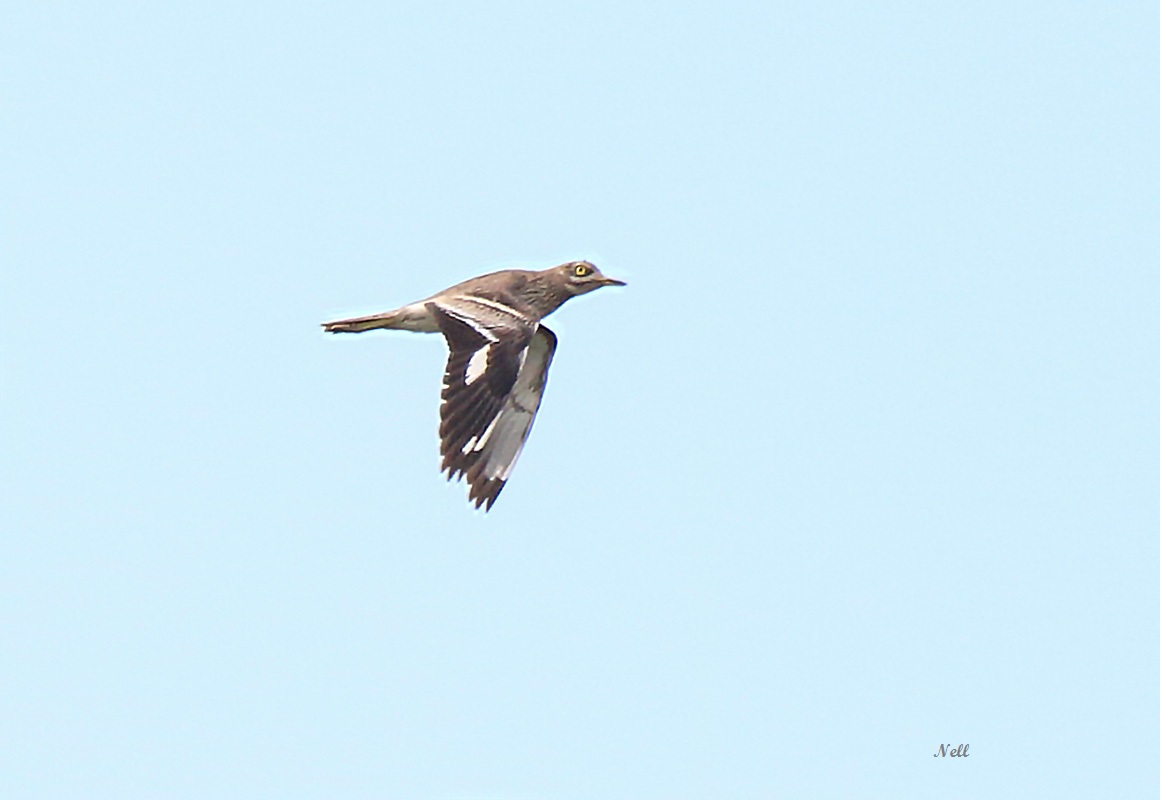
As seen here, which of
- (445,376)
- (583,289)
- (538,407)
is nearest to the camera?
(445,376)

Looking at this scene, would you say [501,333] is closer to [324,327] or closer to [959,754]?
[324,327]

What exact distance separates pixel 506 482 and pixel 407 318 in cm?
243

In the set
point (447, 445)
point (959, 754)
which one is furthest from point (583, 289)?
point (959, 754)

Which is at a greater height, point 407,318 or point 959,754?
point 407,318

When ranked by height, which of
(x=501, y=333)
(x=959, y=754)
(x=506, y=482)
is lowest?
(x=959, y=754)

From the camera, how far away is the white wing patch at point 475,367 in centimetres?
2203

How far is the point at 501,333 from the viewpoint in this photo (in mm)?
22781

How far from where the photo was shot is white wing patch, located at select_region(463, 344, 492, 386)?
22.0 m

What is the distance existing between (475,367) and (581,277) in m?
3.81

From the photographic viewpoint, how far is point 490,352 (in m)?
22.3

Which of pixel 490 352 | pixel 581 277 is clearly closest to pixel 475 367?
pixel 490 352

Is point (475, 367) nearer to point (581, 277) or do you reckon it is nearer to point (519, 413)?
point (519, 413)

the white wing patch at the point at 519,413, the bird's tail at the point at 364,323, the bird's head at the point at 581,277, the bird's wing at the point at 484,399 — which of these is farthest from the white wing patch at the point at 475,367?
the bird's head at the point at 581,277

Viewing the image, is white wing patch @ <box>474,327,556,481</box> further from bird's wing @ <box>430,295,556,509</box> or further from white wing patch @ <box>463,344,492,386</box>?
white wing patch @ <box>463,344,492,386</box>
